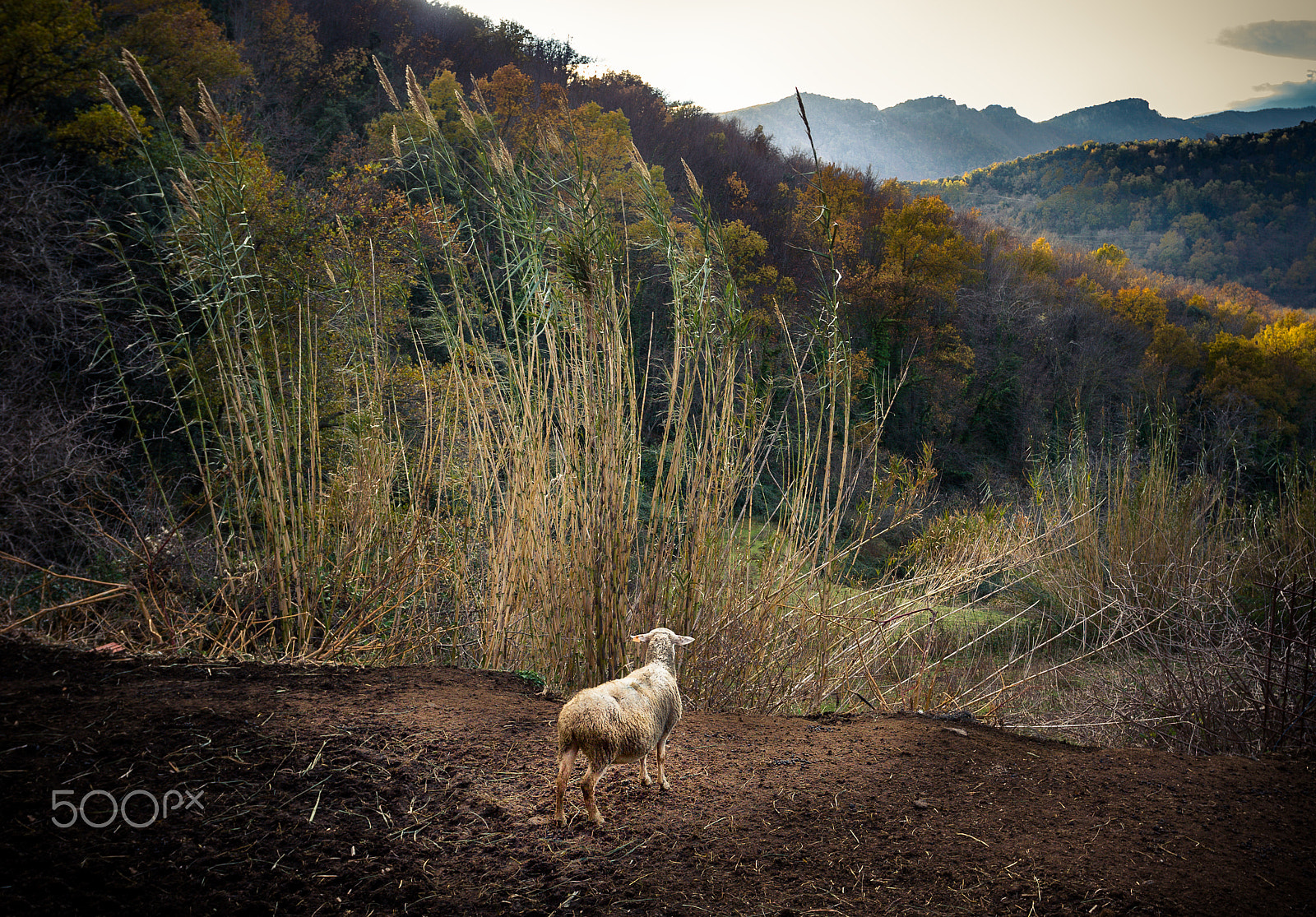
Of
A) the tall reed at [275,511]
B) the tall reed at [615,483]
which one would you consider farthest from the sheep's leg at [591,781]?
the tall reed at [275,511]

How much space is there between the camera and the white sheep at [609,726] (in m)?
1.11

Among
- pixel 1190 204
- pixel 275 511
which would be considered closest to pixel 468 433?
pixel 275 511

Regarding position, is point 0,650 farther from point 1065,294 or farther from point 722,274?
point 1065,294

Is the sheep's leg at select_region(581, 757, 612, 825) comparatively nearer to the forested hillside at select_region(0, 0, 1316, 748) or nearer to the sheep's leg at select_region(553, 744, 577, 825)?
the sheep's leg at select_region(553, 744, 577, 825)

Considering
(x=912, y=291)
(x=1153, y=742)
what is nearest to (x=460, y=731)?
(x=1153, y=742)

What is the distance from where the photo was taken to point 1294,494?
5.16 meters

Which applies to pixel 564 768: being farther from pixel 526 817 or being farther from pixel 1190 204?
pixel 1190 204

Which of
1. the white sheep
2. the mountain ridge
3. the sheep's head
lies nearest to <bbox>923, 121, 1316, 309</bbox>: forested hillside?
the mountain ridge

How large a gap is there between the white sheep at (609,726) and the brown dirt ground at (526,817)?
135 millimetres

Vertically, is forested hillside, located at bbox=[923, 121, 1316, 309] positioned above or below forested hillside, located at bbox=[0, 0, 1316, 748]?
above

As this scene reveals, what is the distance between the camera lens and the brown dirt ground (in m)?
1.04

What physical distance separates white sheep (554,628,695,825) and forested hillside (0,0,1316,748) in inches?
29.6

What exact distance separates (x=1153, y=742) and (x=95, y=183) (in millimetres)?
9748

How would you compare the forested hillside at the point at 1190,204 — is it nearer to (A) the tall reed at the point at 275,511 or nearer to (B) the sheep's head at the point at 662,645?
(A) the tall reed at the point at 275,511
